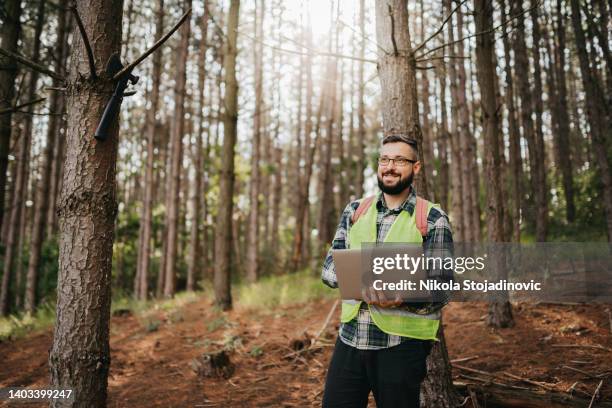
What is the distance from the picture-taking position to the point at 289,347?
19.7 ft

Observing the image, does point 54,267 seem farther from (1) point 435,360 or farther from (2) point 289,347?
(1) point 435,360

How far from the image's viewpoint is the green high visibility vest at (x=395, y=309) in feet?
7.64

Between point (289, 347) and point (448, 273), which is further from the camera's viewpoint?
point (289, 347)

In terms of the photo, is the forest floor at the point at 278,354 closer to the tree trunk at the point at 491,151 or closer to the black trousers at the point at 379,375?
the tree trunk at the point at 491,151

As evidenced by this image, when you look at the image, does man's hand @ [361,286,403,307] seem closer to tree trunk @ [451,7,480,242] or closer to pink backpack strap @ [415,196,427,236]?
pink backpack strap @ [415,196,427,236]

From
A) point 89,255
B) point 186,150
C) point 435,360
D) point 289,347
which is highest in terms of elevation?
point 186,150

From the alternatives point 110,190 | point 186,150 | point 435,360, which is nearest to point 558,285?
point 435,360

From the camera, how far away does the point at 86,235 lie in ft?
8.55

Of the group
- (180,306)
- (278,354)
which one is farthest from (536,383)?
(180,306)

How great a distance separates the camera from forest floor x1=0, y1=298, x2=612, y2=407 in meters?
4.45

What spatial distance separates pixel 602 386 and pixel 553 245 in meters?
6.18

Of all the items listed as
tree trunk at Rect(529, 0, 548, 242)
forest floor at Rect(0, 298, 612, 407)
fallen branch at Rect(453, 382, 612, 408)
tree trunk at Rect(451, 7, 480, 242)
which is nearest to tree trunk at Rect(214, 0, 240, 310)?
forest floor at Rect(0, 298, 612, 407)

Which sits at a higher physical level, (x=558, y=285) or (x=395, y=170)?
(x=395, y=170)

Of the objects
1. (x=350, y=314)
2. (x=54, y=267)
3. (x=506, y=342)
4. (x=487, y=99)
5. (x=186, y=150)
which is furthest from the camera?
(x=186, y=150)
